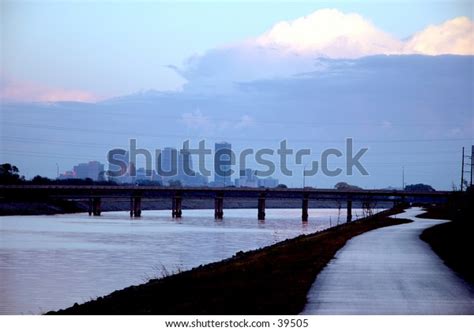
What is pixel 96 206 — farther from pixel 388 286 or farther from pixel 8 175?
pixel 388 286

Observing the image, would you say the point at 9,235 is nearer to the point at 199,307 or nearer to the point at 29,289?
the point at 29,289

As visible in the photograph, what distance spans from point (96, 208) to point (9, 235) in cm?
7243

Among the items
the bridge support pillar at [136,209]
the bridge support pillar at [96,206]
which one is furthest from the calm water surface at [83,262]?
the bridge support pillar at [96,206]

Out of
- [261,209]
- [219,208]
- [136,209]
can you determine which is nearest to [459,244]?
[261,209]

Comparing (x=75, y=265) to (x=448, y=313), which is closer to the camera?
(x=448, y=313)

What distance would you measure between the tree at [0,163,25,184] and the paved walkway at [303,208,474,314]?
398 feet

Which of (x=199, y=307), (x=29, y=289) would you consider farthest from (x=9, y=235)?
(x=199, y=307)

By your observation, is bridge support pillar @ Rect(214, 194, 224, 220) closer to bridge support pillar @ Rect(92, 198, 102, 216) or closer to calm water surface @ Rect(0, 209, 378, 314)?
bridge support pillar @ Rect(92, 198, 102, 216)

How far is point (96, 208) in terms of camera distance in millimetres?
136000

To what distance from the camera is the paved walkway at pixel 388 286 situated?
1808 cm

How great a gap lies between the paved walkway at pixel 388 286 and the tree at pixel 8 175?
12141 centimetres

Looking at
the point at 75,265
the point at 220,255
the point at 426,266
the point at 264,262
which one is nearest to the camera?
the point at 426,266

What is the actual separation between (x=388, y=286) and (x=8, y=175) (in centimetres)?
14099

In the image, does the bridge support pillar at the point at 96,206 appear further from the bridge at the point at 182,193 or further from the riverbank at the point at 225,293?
the riverbank at the point at 225,293
